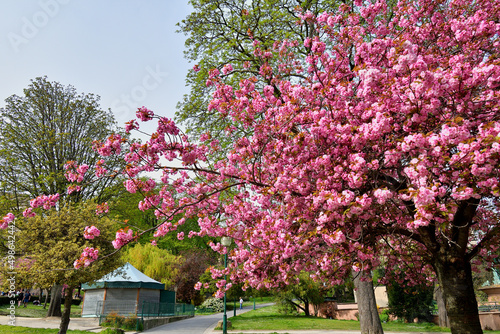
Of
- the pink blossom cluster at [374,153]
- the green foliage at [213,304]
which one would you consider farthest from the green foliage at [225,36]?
the green foliage at [213,304]

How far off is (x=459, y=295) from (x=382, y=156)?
263cm

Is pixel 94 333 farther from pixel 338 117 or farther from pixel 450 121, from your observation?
pixel 450 121

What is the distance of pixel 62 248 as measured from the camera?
11.6 metres

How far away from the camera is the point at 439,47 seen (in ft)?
22.0

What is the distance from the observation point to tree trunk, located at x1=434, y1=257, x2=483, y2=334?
518 centimetres

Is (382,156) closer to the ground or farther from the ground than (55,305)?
farther from the ground

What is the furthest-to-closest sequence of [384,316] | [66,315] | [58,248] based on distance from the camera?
[384,316] < [66,315] < [58,248]

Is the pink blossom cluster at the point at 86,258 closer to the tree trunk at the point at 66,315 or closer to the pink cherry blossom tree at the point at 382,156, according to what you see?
the pink cherry blossom tree at the point at 382,156

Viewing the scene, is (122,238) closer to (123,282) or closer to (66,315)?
(66,315)

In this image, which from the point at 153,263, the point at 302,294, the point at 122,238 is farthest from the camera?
the point at 153,263

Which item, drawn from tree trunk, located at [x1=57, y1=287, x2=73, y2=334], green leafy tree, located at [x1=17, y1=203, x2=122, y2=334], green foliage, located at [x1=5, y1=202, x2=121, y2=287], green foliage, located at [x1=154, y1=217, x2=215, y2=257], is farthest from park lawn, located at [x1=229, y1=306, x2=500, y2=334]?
green foliage, located at [x1=154, y1=217, x2=215, y2=257]

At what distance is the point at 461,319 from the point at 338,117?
3.81 metres

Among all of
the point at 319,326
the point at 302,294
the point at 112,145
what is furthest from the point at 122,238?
the point at 302,294

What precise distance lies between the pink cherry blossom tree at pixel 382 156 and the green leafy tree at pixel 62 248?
267 inches
